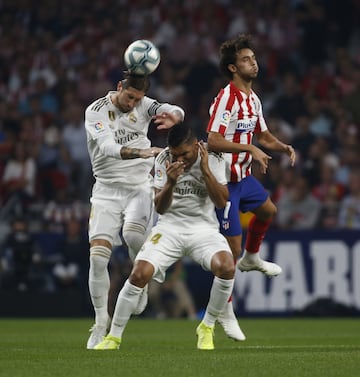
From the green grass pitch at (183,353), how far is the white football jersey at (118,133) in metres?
1.63

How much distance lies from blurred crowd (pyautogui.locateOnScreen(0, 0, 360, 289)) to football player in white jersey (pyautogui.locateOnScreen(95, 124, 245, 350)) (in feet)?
25.0

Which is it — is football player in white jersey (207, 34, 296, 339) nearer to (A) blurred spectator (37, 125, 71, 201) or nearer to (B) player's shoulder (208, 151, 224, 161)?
(B) player's shoulder (208, 151, 224, 161)

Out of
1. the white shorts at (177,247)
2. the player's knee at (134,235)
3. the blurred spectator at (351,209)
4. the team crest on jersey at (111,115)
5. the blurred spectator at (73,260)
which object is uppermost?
the team crest on jersey at (111,115)

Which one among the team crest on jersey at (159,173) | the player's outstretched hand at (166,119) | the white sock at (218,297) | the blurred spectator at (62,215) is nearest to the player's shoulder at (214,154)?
the player's outstretched hand at (166,119)

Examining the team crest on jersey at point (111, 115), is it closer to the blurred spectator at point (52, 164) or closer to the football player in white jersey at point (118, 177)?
the football player in white jersey at point (118, 177)

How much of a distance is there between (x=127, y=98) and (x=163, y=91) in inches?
386

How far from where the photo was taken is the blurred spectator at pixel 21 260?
698 inches

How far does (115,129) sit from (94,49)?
37.0 ft

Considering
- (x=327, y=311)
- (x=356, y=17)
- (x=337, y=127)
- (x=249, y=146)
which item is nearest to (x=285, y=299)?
(x=327, y=311)

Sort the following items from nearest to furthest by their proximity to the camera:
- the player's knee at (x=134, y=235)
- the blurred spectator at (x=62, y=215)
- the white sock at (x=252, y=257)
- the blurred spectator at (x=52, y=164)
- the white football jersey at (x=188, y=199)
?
the white football jersey at (x=188, y=199)
the player's knee at (x=134, y=235)
the white sock at (x=252, y=257)
the blurred spectator at (x=62, y=215)
the blurred spectator at (x=52, y=164)

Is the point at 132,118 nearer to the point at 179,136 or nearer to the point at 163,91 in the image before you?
the point at 179,136

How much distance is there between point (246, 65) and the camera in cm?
1061

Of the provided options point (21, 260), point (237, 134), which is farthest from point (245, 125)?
point (21, 260)

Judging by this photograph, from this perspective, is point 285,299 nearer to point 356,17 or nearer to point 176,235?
point 356,17
